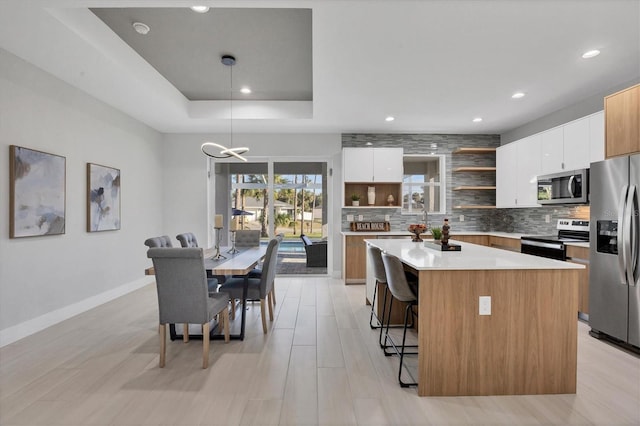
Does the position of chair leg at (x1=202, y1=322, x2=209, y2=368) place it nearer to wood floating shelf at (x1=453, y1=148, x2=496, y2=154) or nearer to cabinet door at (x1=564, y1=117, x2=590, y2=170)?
cabinet door at (x1=564, y1=117, x2=590, y2=170)

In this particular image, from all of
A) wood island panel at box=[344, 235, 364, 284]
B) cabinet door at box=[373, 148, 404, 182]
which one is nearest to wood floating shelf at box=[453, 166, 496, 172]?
cabinet door at box=[373, 148, 404, 182]

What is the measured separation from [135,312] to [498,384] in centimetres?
380

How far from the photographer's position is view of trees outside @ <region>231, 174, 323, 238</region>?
578 centimetres

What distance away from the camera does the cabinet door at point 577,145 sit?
11.6ft

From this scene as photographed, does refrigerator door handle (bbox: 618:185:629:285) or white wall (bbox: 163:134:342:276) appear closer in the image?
refrigerator door handle (bbox: 618:185:629:285)

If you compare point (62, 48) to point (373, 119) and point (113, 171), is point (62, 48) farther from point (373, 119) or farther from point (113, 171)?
point (373, 119)

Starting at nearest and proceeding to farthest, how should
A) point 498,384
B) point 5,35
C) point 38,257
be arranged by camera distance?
point 498,384 < point 5,35 < point 38,257

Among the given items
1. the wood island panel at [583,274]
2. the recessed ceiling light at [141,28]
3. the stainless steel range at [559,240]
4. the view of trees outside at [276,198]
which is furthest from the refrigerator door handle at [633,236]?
the recessed ceiling light at [141,28]

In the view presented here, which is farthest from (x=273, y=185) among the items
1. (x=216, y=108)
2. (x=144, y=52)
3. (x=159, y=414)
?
(x=159, y=414)

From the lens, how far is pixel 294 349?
9.05ft

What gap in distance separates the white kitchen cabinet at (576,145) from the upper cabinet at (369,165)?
2297 mm

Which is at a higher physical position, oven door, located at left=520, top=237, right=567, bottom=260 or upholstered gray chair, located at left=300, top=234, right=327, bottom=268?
oven door, located at left=520, top=237, right=567, bottom=260

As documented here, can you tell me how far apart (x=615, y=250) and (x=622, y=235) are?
172mm

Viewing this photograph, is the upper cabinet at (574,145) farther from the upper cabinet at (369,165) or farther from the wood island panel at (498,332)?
the wood island panel at (498,332)
